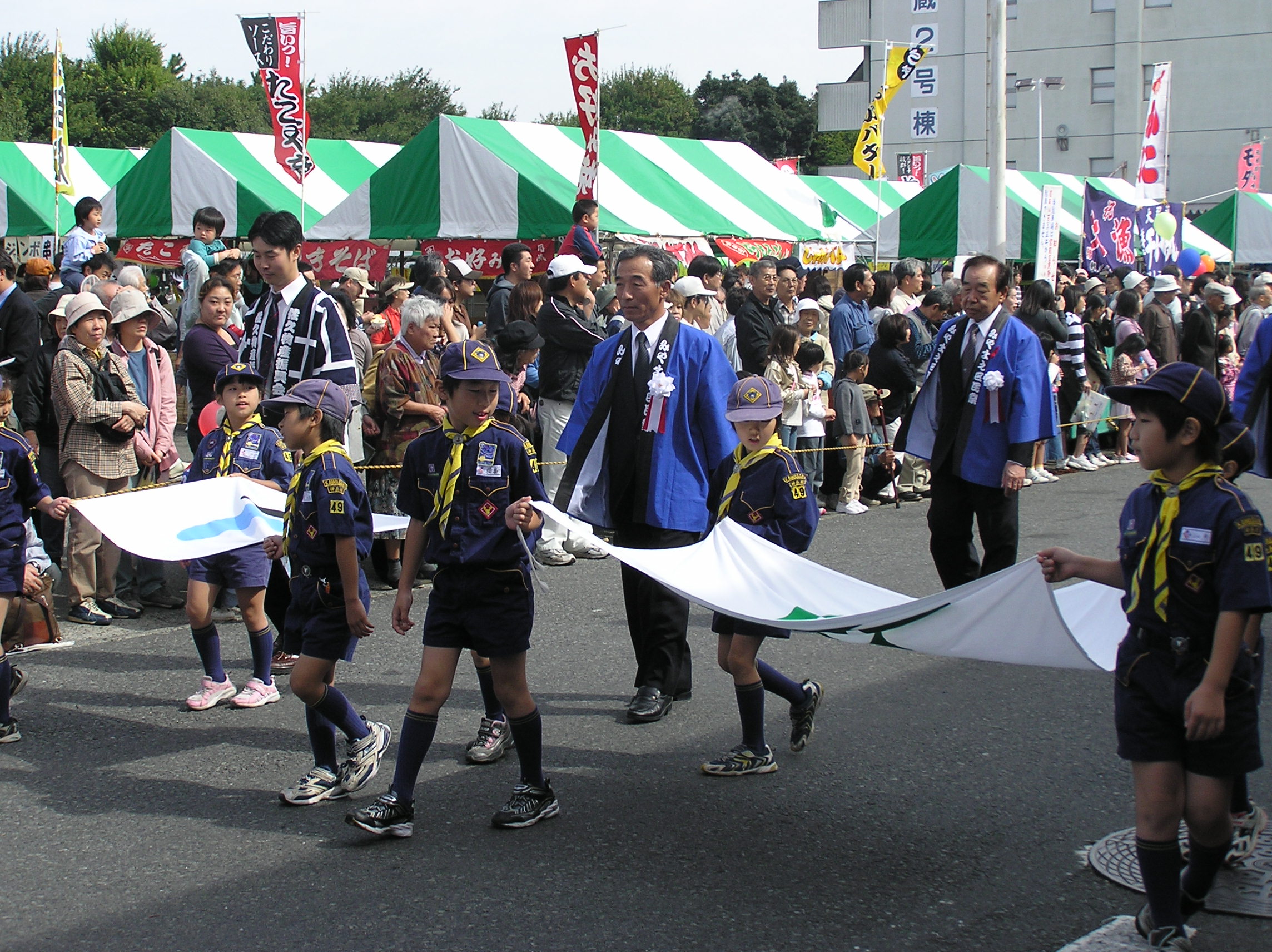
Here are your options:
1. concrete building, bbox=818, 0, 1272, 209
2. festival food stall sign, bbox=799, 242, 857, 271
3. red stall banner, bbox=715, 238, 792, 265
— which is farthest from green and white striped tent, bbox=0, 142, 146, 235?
concrete building, bbox=818, 0, 1272, 209

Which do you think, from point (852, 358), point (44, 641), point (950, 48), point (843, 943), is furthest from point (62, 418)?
point (950, 48)

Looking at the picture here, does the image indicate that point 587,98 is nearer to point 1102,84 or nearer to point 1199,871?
point 1199,871

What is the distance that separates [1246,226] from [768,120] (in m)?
61.6

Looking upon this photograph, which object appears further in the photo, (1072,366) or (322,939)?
(1072,366)

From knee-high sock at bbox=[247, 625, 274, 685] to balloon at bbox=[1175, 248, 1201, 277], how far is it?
74.4 ft

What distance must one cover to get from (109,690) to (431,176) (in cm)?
1027

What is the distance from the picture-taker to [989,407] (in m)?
5.77

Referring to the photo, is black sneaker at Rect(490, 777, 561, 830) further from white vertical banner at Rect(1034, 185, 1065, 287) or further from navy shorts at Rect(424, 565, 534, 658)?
white vertical banner at Rect(1034, 185, 1065, 287)

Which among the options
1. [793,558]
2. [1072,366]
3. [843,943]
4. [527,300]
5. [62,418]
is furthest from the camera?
[1072,366]

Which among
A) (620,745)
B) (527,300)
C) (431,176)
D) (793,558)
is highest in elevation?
(431,176)

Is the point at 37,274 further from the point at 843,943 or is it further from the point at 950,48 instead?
the point at 950,48

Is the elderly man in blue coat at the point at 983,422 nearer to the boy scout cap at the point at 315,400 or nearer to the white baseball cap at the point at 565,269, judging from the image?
the boy scout cap at the point at 315,400

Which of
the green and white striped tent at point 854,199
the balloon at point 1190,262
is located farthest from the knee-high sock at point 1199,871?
the balloon at point 1190,262

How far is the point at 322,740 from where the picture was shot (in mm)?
4621
